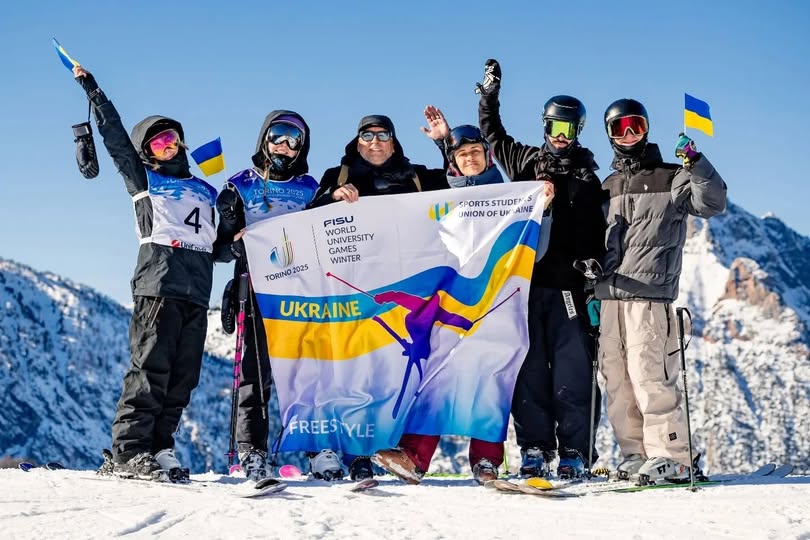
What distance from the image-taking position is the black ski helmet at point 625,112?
24.5 feet

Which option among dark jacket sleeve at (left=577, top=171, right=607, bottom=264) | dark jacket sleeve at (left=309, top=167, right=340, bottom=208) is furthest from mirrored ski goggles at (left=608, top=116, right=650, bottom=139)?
dark jacket sleeve at (left=309, top=167, right=340, bottom=208)

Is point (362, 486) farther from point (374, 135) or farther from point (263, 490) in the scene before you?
point (374, 135)

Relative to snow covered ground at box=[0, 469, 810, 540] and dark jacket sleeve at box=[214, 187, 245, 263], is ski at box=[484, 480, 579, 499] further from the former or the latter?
dark jacket sleeve at box=[214, 187, 245, 263]

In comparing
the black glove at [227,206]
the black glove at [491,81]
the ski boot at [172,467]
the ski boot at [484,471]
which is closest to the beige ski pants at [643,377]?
the ski boot at [484,471]

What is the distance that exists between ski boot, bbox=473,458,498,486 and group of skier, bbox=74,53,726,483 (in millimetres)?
26

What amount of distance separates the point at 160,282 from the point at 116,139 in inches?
52.1

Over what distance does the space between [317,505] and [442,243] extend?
3.14 metres

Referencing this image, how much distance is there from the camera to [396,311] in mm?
7695

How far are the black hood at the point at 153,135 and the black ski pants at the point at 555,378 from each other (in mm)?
3426

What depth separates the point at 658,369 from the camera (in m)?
7.00

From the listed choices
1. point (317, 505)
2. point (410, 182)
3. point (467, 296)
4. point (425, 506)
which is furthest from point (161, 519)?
point (410, 182)

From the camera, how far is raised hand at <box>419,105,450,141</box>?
8.28m

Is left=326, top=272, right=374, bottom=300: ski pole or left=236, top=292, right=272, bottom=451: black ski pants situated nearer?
left=236, top=292, right=272, bottom=451: black ski pants

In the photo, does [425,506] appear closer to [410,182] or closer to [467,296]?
[467,296]
